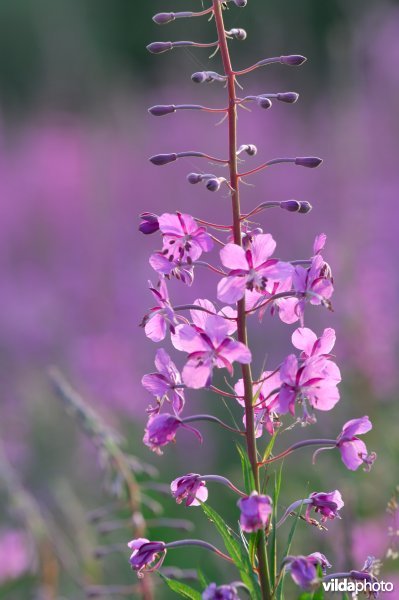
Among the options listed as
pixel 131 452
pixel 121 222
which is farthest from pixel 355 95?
pixel 121 222

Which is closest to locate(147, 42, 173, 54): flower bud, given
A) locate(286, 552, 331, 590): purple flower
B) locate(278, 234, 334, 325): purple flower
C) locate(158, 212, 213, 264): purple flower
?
locate(158, 212, 213, 264): purple flower

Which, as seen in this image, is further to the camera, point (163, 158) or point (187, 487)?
point (163, 158)

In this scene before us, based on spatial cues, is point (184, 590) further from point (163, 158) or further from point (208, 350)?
point (163, 158)

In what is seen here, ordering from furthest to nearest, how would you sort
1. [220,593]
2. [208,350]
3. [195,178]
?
[195,178]
[208,350]
[220,593]

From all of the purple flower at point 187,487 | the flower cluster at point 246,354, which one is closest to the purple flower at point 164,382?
the flower cluster at point 246,354

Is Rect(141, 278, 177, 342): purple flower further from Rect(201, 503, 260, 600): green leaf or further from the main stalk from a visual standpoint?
Rect(201, 503, 260, 600): green leaf

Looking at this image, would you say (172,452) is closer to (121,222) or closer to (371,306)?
(371,306)

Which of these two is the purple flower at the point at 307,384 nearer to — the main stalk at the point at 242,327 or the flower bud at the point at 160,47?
the main stalk at the point at 242,327

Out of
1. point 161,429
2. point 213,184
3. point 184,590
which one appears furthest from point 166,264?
point 184,590
